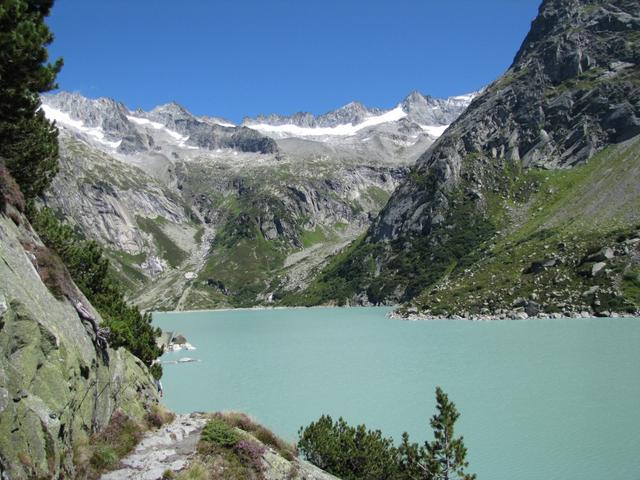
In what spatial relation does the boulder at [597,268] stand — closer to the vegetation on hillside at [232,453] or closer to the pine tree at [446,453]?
the pine tree at [446,453]

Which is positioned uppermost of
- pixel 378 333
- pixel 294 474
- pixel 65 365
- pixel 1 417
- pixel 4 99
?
pixel 378 333

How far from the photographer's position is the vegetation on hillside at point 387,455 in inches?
842

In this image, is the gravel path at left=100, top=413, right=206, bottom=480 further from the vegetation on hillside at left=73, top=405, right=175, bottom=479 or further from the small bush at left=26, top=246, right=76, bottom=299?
the small bush at left=26, top=246, right=76, bottom=299

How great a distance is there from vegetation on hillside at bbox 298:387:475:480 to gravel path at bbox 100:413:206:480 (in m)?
5.57

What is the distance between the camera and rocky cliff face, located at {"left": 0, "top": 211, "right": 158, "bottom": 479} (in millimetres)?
12117

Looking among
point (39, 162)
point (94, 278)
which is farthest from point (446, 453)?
point (39, 162)

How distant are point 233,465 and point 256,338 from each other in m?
93.9

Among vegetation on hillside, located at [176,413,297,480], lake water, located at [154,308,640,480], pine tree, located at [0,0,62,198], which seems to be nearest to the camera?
vegetation on hillside, located at [176,413,297,480]

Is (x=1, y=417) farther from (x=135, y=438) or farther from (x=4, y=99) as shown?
(x=4, y=99)

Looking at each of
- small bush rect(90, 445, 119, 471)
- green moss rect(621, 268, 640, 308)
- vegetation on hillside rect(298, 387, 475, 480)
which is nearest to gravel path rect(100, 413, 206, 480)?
small bush rect(90, 445, 119, 471)

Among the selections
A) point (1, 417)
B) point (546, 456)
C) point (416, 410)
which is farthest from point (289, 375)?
point (1, 417)

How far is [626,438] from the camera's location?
3008cm

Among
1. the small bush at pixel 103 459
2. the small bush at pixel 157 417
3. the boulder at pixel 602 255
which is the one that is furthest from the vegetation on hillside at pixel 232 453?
the boulder at pixel 602 255

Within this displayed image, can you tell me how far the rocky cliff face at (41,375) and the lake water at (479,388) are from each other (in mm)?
17533
